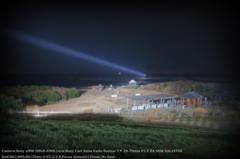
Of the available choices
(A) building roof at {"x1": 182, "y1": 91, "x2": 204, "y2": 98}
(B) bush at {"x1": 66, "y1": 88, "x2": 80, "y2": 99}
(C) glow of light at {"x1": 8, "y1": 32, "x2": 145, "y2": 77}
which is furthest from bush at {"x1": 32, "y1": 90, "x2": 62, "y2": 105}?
(A) building roof at {"x1": 182, "y1": 91, "x2": 204, "y2": 98}

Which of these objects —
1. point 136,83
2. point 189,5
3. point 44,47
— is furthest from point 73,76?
point 189,5

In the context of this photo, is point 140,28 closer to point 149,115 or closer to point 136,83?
point 136,83

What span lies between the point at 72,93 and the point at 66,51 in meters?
0.37

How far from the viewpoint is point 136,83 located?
275 centimetres

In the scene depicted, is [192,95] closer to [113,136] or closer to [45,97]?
[113,136]

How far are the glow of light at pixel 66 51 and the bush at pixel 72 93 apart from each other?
29cm

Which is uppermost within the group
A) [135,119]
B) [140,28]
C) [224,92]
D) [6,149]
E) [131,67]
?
[140,28]

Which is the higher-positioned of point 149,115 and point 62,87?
point 62,87

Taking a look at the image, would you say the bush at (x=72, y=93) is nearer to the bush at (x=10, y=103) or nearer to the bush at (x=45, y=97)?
the bush at (x=45, y=97)

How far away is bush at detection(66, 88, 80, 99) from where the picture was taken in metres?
Result: 2.72

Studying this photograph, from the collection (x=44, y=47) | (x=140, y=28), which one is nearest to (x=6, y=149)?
(x=44, y=47)

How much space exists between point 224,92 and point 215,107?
153mm

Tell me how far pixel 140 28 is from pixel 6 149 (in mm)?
1540

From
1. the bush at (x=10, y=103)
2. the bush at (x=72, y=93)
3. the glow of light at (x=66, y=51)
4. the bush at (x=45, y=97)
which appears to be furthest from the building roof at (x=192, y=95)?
the bush at (x=10, y=103)
